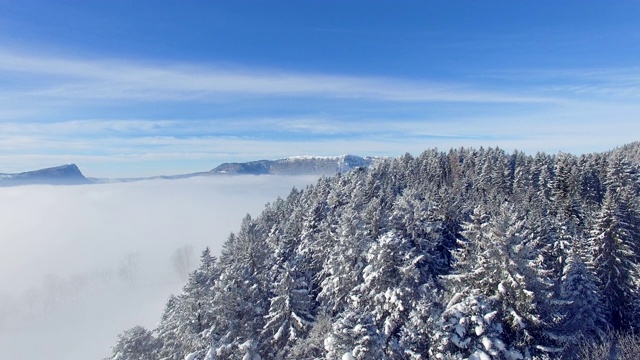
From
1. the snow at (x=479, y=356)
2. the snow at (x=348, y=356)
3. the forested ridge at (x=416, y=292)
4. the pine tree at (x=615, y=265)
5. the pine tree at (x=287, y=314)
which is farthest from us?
the pine tree at (x=615, y=265)

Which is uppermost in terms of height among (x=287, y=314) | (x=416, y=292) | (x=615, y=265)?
(x=416, y=292)

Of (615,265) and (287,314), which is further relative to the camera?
(615,265)

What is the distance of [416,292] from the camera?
2655 centimetres

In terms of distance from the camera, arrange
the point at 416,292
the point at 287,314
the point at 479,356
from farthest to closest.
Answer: the point at 287,314, the point at 416,292, the point at 479,356

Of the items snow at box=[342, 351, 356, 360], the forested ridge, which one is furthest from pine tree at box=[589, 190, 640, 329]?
snow at box=[342, 351, 356, 360]

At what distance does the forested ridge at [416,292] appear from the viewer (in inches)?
803

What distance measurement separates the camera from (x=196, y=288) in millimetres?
33219

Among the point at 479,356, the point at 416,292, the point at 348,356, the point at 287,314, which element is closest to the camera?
the point at 479,356

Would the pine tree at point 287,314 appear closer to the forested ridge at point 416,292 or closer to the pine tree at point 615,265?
the forested ridge at point 416,292

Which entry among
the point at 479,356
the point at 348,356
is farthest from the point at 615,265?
the point at 348,356

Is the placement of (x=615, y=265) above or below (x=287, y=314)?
above

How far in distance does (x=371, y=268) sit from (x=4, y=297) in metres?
202

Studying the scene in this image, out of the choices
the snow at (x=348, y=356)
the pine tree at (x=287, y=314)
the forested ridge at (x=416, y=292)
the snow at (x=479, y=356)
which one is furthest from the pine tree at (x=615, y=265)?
the snow at (x=348, y=356)

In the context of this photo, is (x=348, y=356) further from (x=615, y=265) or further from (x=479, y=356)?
(x=615, y=265)
